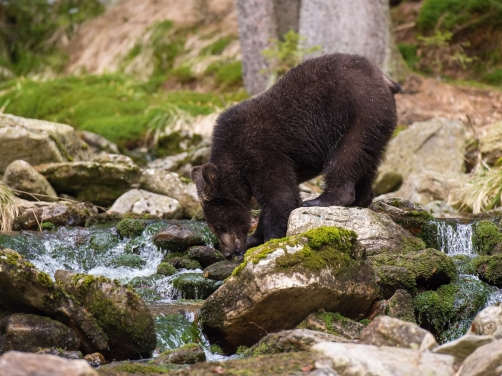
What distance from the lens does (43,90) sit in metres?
18.5

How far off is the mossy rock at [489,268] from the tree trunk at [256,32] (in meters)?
9.43

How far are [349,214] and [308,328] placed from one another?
1.98 metres

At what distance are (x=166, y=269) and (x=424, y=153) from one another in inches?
266

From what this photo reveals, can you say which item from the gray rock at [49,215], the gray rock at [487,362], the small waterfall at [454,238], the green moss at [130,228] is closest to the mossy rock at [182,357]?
the gray rock at [487,362]

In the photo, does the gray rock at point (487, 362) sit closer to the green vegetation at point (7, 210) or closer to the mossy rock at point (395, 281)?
the mossy rock at point (395, 281)

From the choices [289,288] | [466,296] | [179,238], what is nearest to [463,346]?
[289,288]

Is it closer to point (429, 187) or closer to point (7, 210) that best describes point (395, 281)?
point (7, 210)

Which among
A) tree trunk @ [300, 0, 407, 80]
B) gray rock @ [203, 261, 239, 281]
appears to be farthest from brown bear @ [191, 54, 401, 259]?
tree trunk @ [300, 0, 407, 80]

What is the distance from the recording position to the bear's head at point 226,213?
7.75 metres

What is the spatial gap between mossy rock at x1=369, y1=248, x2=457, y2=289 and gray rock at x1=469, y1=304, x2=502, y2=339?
1384 millimetres

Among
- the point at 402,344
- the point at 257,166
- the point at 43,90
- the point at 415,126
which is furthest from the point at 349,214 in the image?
the point at 43,90

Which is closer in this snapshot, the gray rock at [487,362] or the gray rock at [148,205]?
the gray rock at [487,362]

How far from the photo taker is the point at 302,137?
757cm

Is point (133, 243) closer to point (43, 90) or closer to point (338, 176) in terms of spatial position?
Result: point (338, 176)
